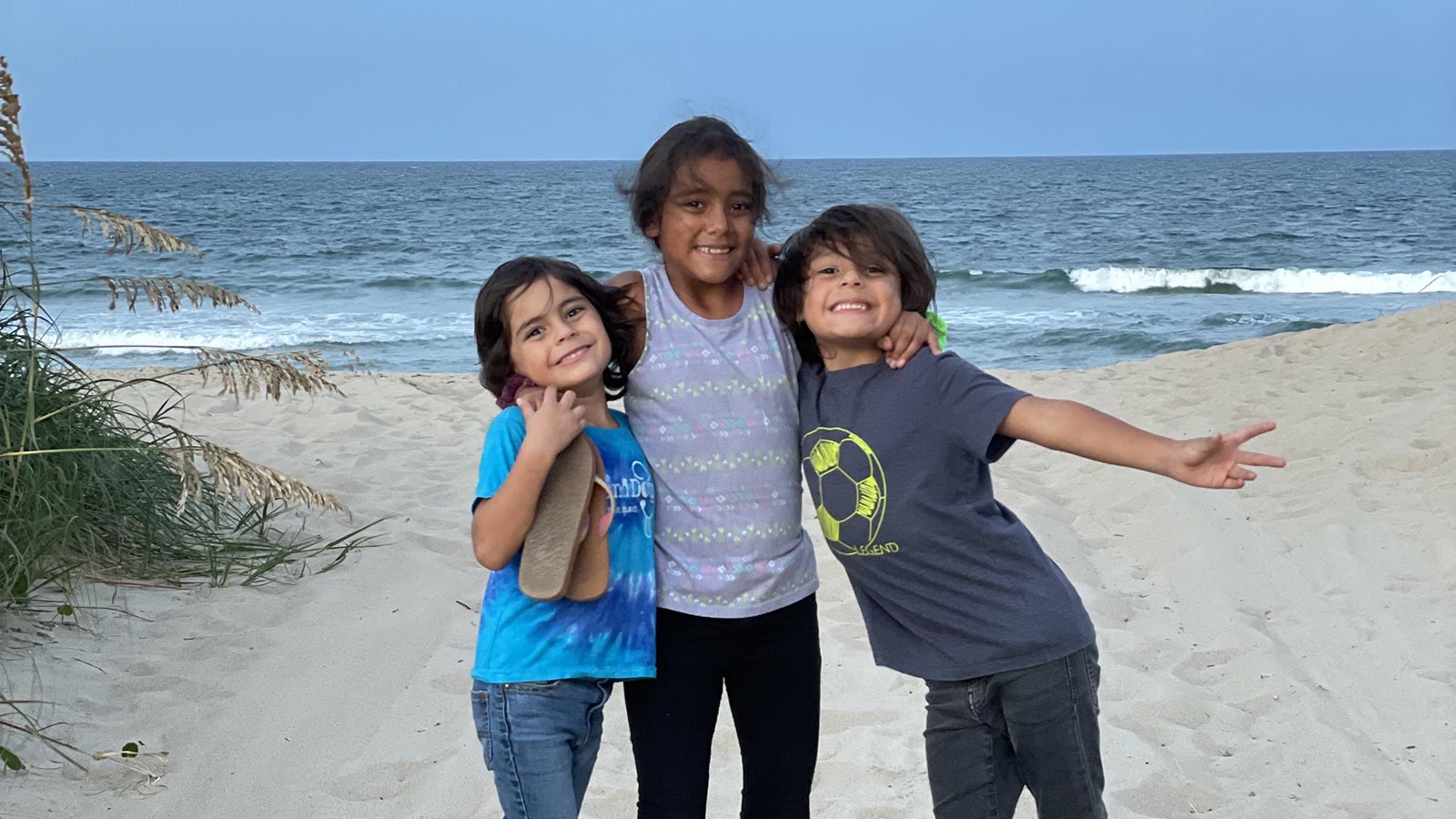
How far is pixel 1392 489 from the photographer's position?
5.39 m

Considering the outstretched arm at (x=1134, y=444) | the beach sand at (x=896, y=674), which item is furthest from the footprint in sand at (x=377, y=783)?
the outstretched arm at (x=1134, y=444)

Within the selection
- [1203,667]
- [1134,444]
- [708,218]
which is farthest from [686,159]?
[1203,667]

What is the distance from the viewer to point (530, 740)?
1.98 m

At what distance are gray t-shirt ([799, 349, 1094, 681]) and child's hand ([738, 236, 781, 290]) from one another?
0.26m

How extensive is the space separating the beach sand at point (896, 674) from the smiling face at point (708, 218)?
5.37ft

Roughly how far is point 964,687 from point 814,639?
0.95 feet

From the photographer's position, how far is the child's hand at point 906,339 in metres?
2.18

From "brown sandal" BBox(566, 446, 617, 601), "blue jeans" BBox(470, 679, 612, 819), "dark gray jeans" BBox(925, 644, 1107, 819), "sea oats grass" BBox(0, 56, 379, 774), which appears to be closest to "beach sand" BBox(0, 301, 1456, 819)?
"sea oats grass" BBox(0, 56, 379, 774)

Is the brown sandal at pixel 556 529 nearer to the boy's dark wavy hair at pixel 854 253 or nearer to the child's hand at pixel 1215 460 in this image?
the boy's dark wavy hair at pixel 854 253

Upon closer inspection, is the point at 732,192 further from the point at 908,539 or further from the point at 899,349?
the point at 908,539

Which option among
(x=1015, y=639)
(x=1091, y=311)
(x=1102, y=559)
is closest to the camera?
(x=1015, y=639)

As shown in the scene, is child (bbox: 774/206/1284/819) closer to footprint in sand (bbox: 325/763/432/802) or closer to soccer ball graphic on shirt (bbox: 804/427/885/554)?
soccer ball graphic on shirt (bbox: 804/427/885/554)

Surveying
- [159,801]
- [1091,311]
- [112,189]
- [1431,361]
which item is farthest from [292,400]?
[112,189]

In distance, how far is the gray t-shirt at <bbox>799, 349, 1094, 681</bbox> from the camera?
2127mm
